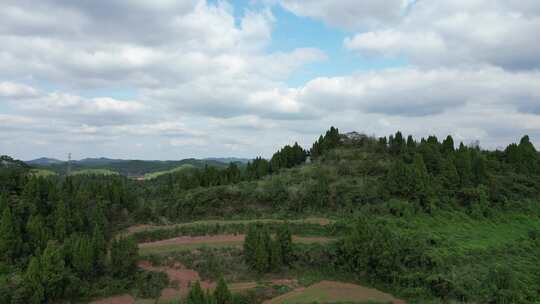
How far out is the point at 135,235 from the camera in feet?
78.4

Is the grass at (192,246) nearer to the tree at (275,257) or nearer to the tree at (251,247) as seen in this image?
the tree at (251,247)

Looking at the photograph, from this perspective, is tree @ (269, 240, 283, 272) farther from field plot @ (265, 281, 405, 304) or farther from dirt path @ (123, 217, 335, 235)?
dirt path @ (123, 217, 335, 235)

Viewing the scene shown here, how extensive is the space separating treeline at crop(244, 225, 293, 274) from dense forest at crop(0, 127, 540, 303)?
0.20 ft

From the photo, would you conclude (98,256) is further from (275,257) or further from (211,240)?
(275,257)

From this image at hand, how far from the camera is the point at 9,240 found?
1948 cm

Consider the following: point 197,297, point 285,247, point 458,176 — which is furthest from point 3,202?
point 458,176

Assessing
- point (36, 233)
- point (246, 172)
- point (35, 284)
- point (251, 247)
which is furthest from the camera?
point (246, 172)

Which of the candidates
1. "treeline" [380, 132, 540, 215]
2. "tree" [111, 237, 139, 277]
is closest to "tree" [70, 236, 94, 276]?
"tree" [111, 237, 139, 277]

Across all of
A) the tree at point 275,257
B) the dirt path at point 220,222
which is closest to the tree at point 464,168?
the dirt path at point 220,222

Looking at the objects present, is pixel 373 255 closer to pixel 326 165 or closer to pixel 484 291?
pixel 484 291

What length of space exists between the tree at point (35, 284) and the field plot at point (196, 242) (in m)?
5.59

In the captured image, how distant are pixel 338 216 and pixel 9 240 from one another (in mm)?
19292

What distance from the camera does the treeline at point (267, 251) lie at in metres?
17.7

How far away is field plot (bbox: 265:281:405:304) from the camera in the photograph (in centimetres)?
1514
